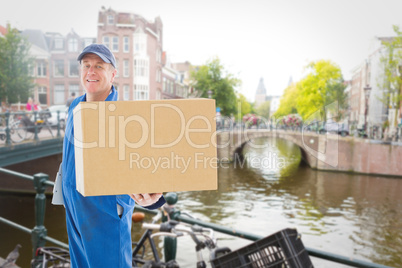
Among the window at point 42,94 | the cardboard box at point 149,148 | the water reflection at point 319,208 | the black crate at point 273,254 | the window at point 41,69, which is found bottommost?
the water reflection at point 319,208

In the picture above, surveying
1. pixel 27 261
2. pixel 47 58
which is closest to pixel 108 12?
pixel 47 58

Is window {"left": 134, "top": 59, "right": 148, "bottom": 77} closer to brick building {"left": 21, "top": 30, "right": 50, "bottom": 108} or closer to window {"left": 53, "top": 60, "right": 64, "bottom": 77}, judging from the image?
window {"left": 53, "top": 60, "right": 64, "bottom": 77}

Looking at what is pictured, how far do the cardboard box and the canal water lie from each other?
258 inches

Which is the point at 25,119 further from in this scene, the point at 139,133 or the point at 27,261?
the point at 139,133

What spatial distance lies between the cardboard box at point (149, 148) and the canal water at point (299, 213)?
655cm

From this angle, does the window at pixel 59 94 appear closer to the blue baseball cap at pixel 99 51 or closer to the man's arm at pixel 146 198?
the blue baseball cap at pixel 99 51

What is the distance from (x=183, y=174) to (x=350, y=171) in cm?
2013

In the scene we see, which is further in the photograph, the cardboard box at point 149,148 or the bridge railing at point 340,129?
the bridge railing at point 340,129

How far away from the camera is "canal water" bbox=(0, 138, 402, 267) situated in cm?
831

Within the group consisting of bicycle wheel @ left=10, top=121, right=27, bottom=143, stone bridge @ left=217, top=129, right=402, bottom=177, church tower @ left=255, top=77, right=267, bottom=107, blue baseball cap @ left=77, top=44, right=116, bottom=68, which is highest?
church tower @ left=255, top=77, right=267, bottom=107

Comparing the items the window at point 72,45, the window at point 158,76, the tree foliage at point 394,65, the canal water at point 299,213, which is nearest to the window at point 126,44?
the window at point 72,45

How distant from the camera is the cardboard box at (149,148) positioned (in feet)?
3.08

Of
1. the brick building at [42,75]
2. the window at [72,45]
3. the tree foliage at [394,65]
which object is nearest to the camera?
the tree foliage at [394,65]

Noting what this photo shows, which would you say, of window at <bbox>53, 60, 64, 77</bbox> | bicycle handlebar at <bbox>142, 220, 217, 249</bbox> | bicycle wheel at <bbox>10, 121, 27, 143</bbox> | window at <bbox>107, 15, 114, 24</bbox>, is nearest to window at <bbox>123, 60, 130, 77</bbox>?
window at <bbox>107, 15, 114, 24</bbox>
